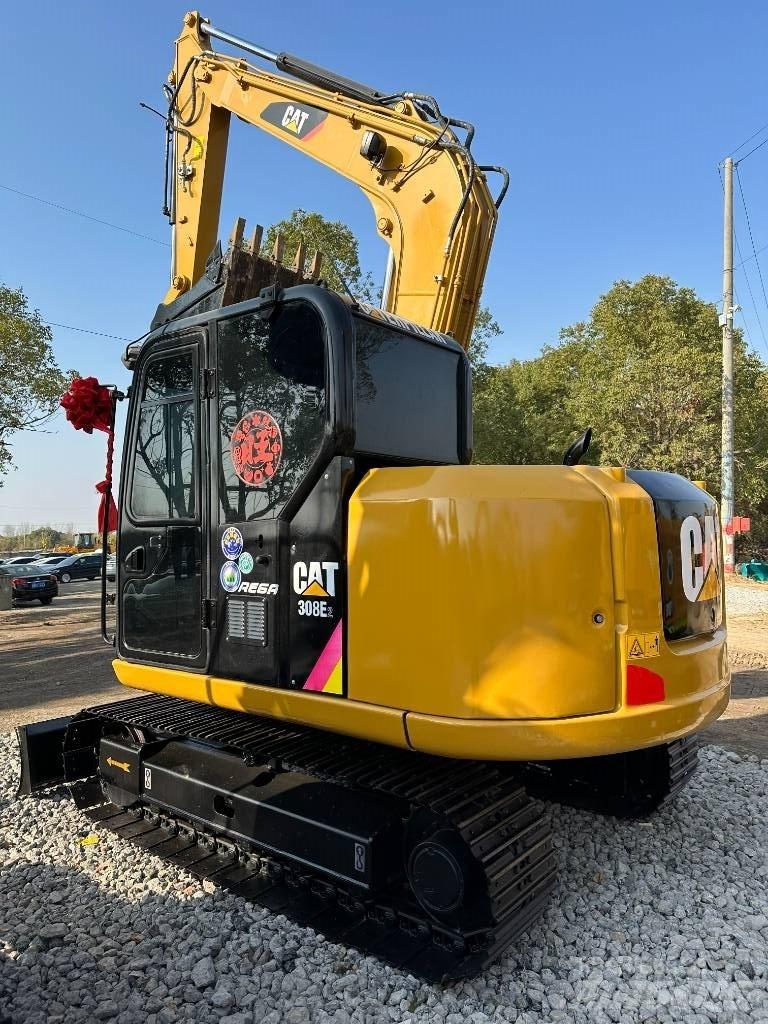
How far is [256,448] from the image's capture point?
3.40 metres

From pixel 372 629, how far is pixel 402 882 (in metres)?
1.17

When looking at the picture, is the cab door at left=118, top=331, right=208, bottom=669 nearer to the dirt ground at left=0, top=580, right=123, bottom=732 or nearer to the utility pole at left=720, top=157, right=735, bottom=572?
the dirt ground at left=0, top=580, right=123, bottom=732

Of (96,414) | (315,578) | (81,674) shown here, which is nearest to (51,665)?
(81,674)

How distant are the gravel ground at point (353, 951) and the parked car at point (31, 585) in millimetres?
18654

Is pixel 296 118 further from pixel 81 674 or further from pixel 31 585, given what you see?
pixel 31 585

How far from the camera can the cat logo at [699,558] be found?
3.12 metres

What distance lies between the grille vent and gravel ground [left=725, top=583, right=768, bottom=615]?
38.9ft

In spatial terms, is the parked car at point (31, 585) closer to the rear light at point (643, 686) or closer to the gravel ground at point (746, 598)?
the gravel ground at point (746, 598)

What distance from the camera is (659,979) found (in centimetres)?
286

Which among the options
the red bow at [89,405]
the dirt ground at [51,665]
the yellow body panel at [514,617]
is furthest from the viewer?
the dirt ground at [51,665]

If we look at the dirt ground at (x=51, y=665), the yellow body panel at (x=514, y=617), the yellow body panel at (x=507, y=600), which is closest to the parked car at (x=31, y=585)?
the dirt ground at (x=51, y=665)

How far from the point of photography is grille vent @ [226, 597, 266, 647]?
333 centimetres

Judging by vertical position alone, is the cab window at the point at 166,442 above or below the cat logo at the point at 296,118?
below

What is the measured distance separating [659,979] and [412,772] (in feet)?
4.10
